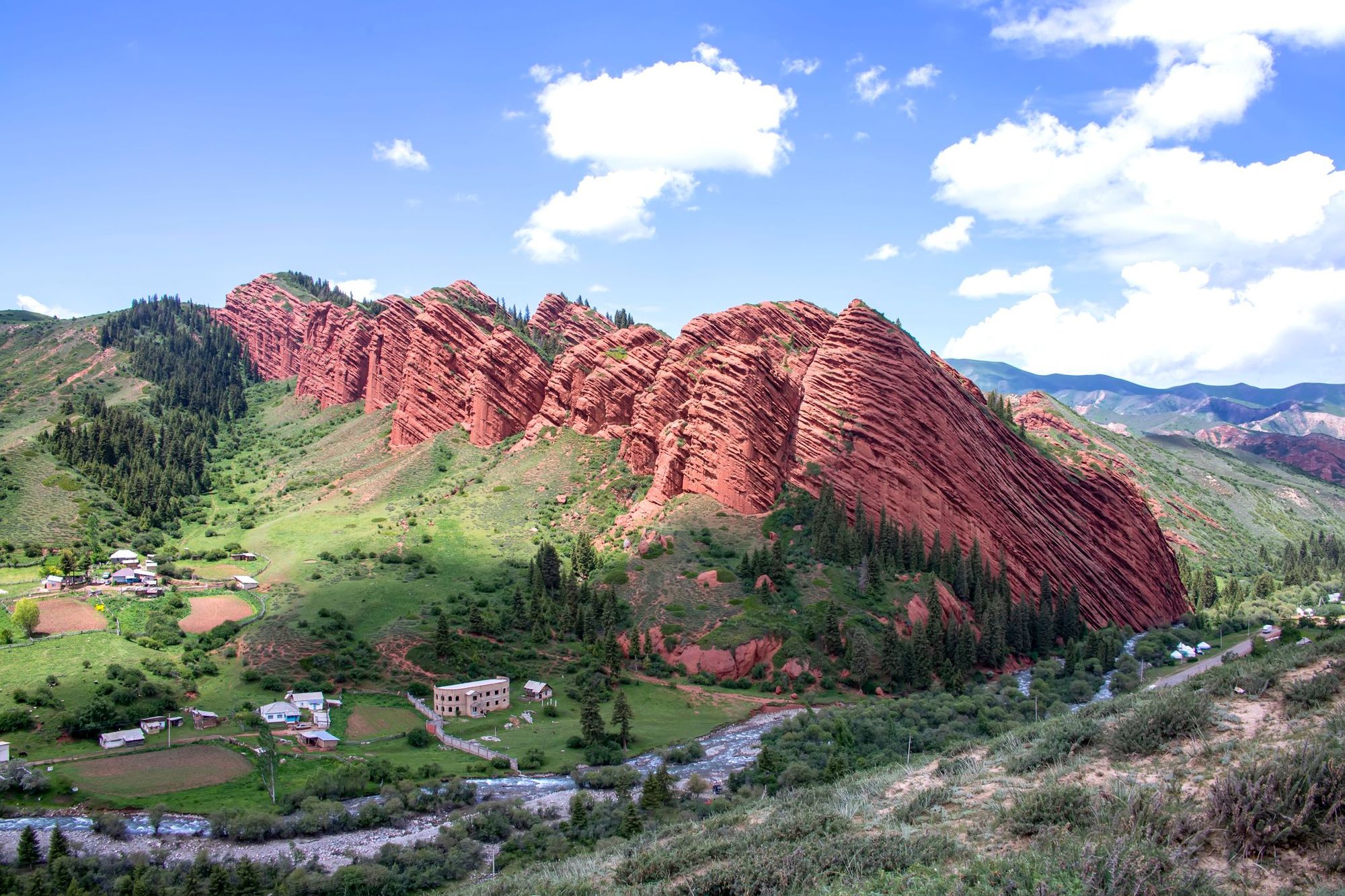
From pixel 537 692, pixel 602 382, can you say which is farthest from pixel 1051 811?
pixel 602 382

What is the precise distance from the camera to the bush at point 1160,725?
63.6 ft

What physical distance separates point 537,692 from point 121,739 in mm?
23694

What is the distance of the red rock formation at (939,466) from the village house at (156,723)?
5263 centimetres

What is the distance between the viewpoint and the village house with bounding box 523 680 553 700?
2190 inches

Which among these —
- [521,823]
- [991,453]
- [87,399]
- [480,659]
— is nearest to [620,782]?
[521,823]

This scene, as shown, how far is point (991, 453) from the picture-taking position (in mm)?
79188

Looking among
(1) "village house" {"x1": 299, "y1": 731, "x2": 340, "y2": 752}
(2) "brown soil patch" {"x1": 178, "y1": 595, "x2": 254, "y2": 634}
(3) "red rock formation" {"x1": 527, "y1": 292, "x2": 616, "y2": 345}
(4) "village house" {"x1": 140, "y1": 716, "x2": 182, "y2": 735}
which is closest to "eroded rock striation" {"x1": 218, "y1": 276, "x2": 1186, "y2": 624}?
(3) "red rock formation" {"x1": 527, "y1": 292, "x2": 616, "y2": 345}

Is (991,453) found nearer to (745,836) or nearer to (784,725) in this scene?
(784,725)

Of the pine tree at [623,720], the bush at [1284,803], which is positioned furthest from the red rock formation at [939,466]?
the bush at [1284,803]

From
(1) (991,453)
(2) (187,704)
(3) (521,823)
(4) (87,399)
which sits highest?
(4) (87,399)

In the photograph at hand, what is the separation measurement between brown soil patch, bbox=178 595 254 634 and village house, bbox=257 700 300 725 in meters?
15.0

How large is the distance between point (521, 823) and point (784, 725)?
18313mm

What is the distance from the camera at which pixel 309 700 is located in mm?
49000

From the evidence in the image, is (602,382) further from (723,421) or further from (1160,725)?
(1160,725)
